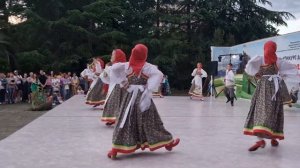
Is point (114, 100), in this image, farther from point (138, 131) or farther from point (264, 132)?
point (264, 132)

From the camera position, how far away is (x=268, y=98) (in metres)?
6.61

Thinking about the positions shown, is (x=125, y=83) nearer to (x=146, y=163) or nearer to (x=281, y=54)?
(x=146, y=163)

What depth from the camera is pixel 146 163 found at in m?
5.76

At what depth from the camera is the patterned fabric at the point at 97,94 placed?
12297mm

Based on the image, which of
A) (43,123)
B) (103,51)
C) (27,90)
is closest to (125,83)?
(43,123)

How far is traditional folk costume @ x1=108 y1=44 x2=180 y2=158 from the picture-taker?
235 inches

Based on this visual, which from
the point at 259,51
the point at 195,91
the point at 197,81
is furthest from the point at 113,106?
the point at 195,91

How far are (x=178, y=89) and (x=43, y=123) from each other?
2314 centimetres

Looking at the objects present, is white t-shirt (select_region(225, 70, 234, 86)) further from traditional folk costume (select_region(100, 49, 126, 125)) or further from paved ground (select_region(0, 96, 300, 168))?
traditional folk costume (select_region(100, 49, 126, 125))

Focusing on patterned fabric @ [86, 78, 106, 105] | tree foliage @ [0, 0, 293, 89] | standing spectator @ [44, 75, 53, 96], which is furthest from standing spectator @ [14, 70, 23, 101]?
patterned fabric @ [86, 78, 106, 105]

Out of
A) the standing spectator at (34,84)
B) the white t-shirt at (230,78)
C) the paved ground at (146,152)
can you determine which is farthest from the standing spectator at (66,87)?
the paved ground at (146,152)

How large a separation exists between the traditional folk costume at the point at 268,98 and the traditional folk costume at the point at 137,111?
1367 mm

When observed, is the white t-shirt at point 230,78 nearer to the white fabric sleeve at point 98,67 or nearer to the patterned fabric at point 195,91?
the patterned fabric at point 195,91

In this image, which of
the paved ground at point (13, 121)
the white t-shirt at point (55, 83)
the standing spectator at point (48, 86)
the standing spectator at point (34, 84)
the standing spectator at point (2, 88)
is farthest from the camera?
the white t-shirt at point (55, 83)
